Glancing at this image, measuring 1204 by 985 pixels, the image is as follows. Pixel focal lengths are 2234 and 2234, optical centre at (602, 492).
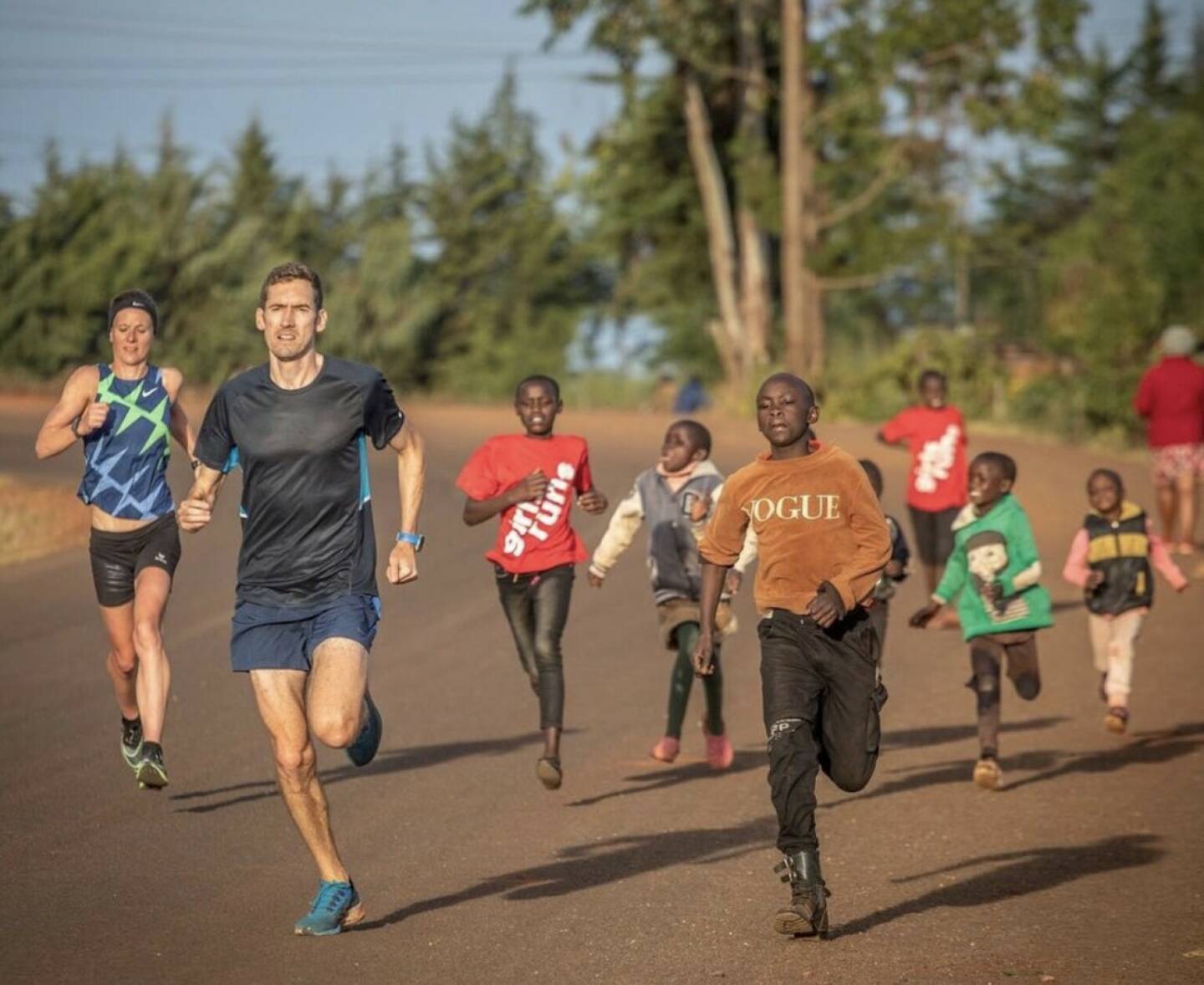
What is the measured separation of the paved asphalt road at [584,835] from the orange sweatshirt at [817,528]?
1156mm

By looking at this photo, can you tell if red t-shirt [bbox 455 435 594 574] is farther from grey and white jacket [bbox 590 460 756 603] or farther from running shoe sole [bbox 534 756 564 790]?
running shoe sole [bbox 534 756 564 790]

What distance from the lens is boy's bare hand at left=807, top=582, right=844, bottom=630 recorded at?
7.41m

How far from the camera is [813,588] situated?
7652 mm

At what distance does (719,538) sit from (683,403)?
107ft

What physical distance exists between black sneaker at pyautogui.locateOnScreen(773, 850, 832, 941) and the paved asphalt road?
9cm

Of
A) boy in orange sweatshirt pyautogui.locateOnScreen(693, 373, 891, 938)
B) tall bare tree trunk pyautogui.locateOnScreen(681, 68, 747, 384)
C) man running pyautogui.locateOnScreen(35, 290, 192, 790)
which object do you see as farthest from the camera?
tall bare tree trunk pyautogui.locateOnScreen(681, 68, 747, 384)

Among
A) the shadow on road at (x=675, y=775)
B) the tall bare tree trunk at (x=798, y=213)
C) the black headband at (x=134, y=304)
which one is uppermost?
the tall bare tree trunk at (x=798, y=213)

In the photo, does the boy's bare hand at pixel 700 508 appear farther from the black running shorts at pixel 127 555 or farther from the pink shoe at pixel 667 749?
the black running shorts at pixel 127 555

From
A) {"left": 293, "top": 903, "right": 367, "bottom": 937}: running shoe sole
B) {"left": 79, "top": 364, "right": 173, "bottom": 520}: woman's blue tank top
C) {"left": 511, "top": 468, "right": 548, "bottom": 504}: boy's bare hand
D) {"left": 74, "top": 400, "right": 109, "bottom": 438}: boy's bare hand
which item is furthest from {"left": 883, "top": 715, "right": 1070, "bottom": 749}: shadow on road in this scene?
{"left": 293, "top": 903, "right": 367, "bottom": 937}: running shoe sole

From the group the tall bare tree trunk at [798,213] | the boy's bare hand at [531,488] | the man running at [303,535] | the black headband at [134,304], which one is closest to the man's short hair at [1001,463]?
the boy's bare hand at [531,488]

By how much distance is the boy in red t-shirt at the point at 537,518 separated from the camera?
34.3 feet

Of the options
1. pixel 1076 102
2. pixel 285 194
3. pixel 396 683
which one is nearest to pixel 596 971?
pixel 396 683

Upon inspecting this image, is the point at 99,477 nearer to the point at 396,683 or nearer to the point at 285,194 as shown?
the point at 396,683

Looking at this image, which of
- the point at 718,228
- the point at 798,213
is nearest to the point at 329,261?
the point at 718,228
